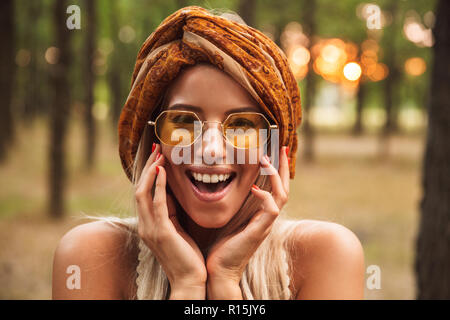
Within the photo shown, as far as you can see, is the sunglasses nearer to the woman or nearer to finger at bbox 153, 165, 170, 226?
the woman

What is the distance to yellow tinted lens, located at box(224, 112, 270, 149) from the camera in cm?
190

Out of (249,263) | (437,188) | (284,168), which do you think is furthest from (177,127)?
(437,188)

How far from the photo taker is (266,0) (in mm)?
19281

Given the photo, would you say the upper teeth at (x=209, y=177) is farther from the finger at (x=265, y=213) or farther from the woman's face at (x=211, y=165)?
the finger at (x=265, y=213)

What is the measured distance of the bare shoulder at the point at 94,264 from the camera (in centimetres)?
205

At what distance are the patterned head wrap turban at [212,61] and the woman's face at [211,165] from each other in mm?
54

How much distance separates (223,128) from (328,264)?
850 millimetres

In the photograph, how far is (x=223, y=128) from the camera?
190 centimetres

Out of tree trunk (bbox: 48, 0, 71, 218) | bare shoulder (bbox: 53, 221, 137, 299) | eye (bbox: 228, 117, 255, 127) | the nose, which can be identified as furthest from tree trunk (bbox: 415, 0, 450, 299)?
tree trunk (bbox: 48, 0, 71, 218)

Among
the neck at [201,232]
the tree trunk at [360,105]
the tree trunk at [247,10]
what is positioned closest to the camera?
the neck at [201,232]

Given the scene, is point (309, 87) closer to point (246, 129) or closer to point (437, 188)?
Result: point (437, 188)

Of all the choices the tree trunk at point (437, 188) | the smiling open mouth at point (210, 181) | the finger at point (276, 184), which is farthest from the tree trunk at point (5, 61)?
the finger at point (276, 184)

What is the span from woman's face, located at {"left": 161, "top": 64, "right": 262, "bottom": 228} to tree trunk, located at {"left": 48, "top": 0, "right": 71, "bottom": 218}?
8554 millimetres

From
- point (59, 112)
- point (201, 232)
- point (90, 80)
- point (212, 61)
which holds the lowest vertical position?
point (201, 232)
